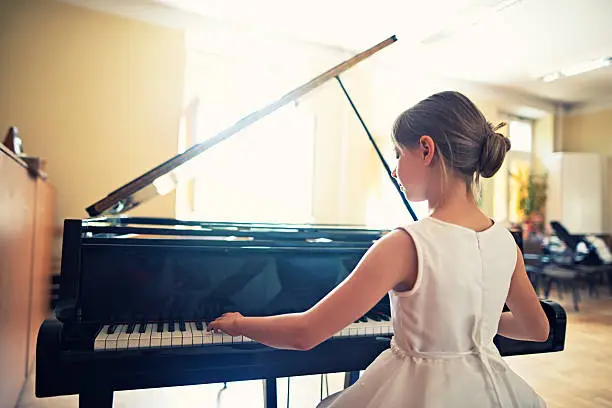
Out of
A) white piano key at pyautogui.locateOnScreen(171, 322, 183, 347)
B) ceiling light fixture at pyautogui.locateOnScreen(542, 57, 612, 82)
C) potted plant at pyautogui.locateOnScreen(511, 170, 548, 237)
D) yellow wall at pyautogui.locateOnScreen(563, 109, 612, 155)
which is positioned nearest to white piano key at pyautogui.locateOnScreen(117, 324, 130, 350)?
white piano key at pyautogui.locateOnScreen(171, 322, 183, 347)

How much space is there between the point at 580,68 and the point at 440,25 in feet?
10.2

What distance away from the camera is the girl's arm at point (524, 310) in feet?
3.66

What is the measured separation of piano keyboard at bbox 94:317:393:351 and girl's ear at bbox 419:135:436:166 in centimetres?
66

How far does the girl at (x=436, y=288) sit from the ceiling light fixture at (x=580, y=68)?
24.8 feet

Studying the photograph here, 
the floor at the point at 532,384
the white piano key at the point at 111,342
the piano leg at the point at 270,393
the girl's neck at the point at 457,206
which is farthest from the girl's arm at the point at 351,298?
the floor at the point at 532,384

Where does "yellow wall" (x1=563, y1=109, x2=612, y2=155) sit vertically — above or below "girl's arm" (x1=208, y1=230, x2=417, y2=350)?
above

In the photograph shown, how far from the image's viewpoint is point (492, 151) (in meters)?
1.00

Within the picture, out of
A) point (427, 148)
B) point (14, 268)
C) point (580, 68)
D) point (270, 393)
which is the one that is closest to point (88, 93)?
point (14, 268)

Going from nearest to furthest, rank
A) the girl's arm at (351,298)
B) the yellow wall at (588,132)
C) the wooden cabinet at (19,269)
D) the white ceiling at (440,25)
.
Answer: the girl's arm at (351,298) < the wooden cabinet at (19,269) < the white ceiling at (440,25) < the yellow wall at (588,132)

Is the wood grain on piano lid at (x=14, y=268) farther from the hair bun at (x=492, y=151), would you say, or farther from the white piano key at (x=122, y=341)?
the hair bun at (x=492, y=151)

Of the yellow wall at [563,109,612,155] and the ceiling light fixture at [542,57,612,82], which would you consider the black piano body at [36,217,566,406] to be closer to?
the ceiling light fixture at [542,57,612,82]

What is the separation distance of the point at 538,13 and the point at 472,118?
560 centimetres

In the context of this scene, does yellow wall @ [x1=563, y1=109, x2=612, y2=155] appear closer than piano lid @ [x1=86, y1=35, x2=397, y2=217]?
No

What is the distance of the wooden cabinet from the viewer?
2053 mm
